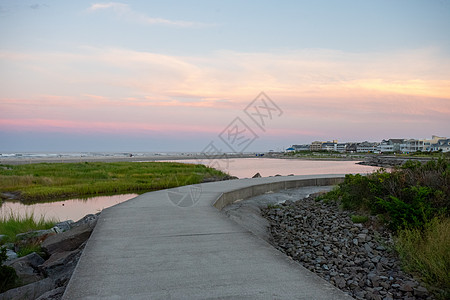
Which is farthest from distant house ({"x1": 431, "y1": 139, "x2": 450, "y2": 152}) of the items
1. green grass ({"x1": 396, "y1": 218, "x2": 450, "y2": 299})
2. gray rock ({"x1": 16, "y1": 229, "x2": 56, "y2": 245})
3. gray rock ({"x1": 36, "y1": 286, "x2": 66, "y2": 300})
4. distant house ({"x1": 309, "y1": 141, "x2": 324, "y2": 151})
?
gray rock ({"x1": 36, "y1": 286, "x2": 66, "y2": 300})

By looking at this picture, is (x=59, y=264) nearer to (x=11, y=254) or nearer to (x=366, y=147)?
(x=11, y=254)

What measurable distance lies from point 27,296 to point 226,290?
10.5ft

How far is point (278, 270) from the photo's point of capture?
3980 mm

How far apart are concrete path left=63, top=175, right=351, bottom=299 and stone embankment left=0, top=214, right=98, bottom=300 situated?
655 mm

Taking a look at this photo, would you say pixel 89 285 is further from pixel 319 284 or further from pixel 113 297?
pixel 319 284

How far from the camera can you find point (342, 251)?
6742mm

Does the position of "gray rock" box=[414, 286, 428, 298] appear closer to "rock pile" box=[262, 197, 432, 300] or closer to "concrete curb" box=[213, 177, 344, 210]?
"rock pile" box=[262, 197, 432, 300]

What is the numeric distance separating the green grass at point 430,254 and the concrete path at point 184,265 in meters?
1.73

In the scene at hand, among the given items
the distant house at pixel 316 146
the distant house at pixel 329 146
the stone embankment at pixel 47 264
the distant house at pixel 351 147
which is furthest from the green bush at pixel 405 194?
the distant house at pixel 329 146

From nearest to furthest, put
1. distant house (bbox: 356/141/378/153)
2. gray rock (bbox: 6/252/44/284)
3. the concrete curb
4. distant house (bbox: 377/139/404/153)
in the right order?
gray rock (bbox: 6/252/44/284) < the concrete curb < distant house (bbox: 377/139/404/153) < distant house (bbox: 356/141/378/153)

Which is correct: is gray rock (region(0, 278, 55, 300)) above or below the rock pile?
below

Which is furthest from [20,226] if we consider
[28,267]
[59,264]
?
[59,264]

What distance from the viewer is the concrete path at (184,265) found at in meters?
3.37

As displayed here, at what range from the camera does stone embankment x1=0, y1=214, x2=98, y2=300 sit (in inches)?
193
